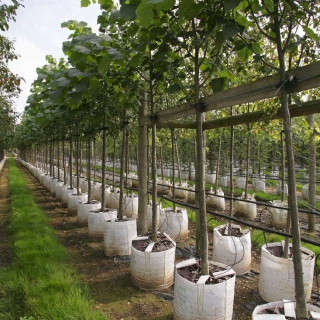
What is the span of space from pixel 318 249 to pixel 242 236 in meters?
1.77

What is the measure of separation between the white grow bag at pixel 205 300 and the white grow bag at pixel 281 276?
73 centimetres

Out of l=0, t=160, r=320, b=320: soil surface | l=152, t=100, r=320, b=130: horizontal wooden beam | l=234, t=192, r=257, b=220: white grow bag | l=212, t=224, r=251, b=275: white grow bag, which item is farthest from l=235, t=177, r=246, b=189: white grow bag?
l=152, t=100, r=320, b=130: horizontal wooden beam

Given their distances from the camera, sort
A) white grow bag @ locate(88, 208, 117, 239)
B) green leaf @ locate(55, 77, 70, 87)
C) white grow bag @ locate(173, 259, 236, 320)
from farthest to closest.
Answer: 1. white grow bag @ locate(88, 208, 117, 239)
2. white grow bag @ locate(173, 259, 236, 320)
3. green leaf @ locate(55, 77, 70, 87)

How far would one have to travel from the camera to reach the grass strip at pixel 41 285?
2.56 metres

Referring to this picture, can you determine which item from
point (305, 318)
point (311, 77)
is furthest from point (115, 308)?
point (311, 77)

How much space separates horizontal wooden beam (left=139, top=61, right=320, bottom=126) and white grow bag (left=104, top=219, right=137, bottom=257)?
207cm

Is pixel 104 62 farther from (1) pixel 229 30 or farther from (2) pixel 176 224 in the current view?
(2) pixel 176 224

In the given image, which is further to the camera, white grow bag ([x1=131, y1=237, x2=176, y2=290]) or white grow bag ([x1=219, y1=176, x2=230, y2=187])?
white grow bag ([x1=219, y1=176, x2=230, y2=187])

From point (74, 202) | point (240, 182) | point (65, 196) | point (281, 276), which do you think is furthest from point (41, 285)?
point (240, 182)

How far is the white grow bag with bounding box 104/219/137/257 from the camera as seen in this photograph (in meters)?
4.14

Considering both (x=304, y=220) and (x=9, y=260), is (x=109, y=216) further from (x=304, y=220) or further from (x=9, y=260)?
(x=304, y=220)

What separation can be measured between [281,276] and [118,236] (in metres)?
2.26

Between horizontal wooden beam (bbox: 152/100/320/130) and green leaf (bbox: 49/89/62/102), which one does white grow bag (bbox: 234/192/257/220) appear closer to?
horizontal wooden beam (bbox: 152/100/320/130)

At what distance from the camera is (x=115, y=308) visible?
2.89 m
